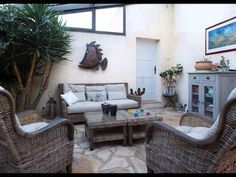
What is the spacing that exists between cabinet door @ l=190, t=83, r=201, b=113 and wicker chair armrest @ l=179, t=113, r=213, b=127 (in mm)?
1660

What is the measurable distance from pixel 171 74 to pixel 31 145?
13.5 ft

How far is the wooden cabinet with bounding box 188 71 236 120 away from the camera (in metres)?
2.95

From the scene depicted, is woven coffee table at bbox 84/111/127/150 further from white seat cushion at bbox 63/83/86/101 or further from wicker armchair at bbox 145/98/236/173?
white seat cushion at bbox 63/83/86/101

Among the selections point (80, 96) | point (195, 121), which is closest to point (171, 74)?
point (80, 96)

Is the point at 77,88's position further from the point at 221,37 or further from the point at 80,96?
the point at 221,37

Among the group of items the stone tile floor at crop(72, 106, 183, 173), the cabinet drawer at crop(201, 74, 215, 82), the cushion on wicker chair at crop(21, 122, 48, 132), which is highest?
the cabinet drawer at crop(201, 74, 215, 82)

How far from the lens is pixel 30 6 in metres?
3.17

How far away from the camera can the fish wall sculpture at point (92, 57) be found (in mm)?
4176

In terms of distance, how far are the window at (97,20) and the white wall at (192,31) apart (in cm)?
160

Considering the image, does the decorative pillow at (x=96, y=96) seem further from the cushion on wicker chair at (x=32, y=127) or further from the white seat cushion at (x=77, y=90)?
the cushion on wicker chair at (x=32, y=127)

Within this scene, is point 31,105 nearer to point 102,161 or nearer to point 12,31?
point 12,31

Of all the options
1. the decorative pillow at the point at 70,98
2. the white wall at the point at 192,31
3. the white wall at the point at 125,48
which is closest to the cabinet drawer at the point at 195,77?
the white wall at the point at 192,31

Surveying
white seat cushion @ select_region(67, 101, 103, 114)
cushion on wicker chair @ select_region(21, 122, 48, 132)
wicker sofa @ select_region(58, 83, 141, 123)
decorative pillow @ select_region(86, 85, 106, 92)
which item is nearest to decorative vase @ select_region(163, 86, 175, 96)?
wicker sofa @ select_region(58, 83, 141, 123)

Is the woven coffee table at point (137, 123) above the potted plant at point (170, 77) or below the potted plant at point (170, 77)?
below
